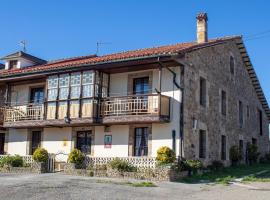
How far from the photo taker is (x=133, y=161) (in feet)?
60.7

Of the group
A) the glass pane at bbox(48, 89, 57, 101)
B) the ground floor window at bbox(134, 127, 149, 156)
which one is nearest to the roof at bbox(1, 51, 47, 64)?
the glass pane at bbox(48, 89, 57, 101)

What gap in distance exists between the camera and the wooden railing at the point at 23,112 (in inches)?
885

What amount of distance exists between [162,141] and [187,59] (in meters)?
4.24

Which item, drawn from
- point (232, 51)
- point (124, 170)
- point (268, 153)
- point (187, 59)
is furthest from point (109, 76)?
point (268, 153)

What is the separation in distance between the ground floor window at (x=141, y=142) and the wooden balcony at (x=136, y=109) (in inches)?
48.0

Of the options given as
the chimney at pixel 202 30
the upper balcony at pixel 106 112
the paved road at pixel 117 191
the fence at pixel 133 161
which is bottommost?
the paved road at pixel 117 191

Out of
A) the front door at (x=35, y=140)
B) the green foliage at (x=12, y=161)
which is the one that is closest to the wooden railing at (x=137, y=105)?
the green foliage at (x=12, y=161)

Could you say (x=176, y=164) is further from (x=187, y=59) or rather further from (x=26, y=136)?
(x=26, y=136)

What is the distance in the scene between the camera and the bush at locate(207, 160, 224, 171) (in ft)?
71.7

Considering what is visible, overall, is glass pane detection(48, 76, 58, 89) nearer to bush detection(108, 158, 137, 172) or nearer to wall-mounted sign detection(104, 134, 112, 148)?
wall-mounted sign detection(104, 134, 112, 148)

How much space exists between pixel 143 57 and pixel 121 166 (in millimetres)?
4957

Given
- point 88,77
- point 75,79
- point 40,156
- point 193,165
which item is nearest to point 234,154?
point 193,165

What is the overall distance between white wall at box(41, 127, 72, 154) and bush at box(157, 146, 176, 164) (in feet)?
19.6

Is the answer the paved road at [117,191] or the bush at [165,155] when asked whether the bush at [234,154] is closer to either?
the bush at [165,155]
